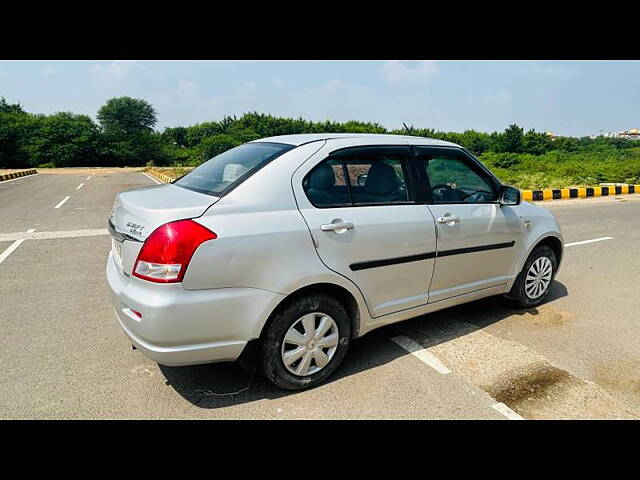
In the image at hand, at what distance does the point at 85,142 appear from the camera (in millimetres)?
37969

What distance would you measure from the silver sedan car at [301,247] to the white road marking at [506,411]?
0.87 metres

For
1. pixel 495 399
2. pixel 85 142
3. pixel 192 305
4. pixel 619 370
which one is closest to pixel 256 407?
pixel 192 305

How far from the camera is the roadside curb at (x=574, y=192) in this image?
43.1 ft

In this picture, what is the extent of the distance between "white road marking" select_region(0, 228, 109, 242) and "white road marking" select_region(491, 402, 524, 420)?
676 cm

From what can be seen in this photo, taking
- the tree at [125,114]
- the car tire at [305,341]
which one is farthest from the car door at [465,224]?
the tree at [125,114]

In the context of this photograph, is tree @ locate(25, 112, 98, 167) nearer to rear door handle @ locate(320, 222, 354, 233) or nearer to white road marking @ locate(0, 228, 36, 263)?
white road marking @ locate(0, 228, 36, 263)

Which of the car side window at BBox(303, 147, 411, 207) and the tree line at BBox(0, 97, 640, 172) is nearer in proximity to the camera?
the car side window at BBox(303, 147, 411, 207)

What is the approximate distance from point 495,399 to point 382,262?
1.11m

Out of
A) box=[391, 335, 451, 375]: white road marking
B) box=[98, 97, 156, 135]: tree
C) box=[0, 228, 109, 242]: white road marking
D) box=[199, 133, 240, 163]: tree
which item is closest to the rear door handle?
box=[391, 335, 451, 375]: white road marking

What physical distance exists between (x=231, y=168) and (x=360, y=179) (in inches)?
35.3

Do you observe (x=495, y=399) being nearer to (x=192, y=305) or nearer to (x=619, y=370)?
(x=619, y=370)

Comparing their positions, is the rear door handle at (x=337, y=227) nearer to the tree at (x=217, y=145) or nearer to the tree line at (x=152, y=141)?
the tree line at (x=152, y=141)

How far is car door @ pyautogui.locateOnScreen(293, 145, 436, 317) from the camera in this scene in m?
2.80
